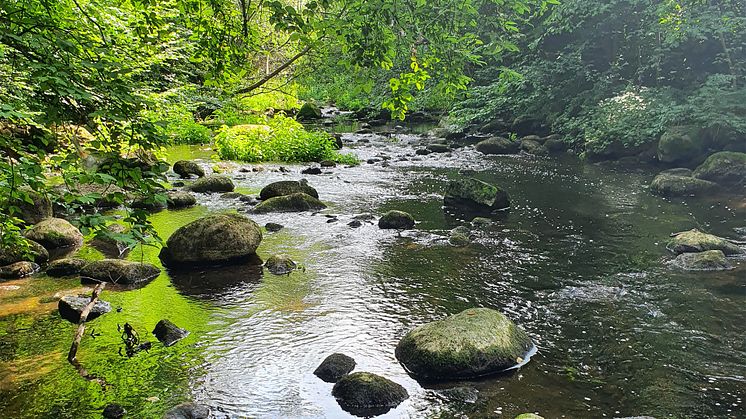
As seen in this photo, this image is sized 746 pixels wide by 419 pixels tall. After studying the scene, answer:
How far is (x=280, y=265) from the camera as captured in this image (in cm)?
1048

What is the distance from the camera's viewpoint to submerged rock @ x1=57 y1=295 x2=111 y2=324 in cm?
814

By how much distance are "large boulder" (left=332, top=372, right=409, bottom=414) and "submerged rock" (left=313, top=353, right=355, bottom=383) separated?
289 millimetres

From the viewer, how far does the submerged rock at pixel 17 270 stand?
9711mm

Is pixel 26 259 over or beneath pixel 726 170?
beneath

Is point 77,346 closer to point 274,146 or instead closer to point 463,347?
point 463,347

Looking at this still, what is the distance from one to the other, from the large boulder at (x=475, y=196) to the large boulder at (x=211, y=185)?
6170 mm

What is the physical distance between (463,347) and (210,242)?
5.51m

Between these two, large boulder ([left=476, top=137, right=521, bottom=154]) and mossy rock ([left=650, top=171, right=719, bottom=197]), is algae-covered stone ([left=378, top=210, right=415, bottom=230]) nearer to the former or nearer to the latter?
mossy rock ([left=650, top=171, right=719, bottom=197])

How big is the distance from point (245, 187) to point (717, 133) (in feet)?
47.7

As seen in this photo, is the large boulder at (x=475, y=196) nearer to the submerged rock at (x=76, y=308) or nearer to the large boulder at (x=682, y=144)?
the large boulder at (x=682, y=144)

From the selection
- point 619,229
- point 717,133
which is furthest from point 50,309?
point 717,133

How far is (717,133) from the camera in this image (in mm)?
18906

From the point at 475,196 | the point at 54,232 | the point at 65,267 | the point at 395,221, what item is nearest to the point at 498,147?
the point at 475,196

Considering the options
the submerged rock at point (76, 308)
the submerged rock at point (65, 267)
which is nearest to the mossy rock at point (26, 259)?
the submerged rock at point (65, 267)
